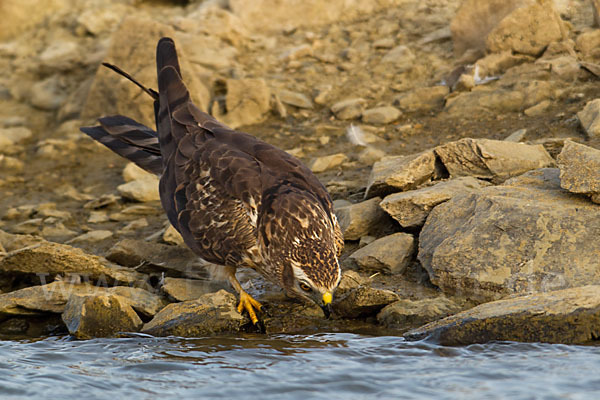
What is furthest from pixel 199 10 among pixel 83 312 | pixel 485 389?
pixel 485 389

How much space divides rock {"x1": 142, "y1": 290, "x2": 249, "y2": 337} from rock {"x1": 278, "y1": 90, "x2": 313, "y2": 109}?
→ 4875 millimetres

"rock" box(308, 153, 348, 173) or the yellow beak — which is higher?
"rock" box(308, 153, 348, 173)

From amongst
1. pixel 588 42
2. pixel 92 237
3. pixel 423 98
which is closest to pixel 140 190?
pixel 92 237

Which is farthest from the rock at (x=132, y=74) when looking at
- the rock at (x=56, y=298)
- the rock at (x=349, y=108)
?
the rock at (x=56, y=298)

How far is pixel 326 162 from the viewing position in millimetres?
9016

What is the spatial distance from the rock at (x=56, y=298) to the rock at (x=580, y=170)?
11.1 feet

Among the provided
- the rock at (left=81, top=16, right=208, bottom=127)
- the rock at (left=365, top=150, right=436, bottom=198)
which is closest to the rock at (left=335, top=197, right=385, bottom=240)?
the rock at (left=365, top=150, right=436, bottom=198)

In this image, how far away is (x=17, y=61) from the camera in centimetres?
1226

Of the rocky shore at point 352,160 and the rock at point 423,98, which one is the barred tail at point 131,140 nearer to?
the rocky shore at point 352,160

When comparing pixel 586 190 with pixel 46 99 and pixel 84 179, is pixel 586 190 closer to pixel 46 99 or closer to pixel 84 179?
pixel 84 179

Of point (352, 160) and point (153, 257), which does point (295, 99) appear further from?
point (153, 257)

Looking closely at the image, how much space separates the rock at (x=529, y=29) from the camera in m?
9.93

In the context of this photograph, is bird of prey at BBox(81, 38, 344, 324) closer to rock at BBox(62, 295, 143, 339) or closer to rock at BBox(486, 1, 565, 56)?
rock at BBox(62, 295, 143, 339)

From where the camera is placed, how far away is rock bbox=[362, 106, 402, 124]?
9.83m
